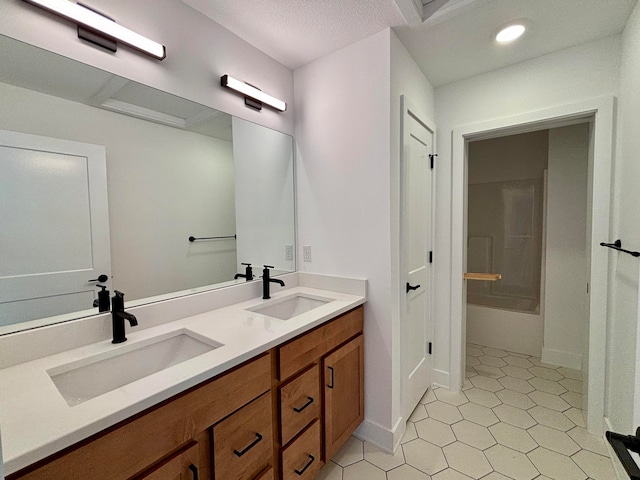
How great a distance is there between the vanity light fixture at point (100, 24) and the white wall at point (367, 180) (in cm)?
99

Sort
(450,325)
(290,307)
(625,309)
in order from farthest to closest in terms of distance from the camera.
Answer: (450,325) < (290,307) < (625,309)

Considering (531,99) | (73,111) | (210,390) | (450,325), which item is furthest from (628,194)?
(73,111)

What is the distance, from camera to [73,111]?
1166mm

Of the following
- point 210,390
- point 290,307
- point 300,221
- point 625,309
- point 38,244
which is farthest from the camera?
point 300,221

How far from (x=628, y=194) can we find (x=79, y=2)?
8.67 ft

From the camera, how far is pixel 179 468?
86 centimetres

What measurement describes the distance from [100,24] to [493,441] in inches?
115

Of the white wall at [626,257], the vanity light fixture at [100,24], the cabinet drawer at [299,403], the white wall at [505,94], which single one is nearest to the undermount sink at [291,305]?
the cabinet drawer at [299,403]

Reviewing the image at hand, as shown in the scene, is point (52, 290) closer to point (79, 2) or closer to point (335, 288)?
point (79, 2)

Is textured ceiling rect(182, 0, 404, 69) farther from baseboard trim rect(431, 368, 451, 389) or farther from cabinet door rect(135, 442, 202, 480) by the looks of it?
baseboard trim rect(431, 368, 451, 389)

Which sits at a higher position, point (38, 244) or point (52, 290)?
point (38, 244)

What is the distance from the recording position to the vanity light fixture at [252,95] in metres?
1.62

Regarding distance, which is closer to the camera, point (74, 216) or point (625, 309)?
point (74, 216)

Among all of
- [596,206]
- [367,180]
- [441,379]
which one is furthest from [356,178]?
[441,379]
